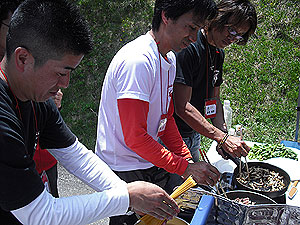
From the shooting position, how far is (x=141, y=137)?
1.54m

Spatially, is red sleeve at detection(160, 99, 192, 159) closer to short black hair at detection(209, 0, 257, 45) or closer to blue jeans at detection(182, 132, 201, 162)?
blue jeans at detection(182, 132, 201, 162)

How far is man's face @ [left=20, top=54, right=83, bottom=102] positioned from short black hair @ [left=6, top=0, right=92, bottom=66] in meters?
0.02

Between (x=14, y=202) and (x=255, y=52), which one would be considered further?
(x=255, y=52)

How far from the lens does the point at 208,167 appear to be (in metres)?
1.67

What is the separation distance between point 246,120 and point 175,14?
3.07 m

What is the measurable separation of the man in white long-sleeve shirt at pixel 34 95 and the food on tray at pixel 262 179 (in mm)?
812

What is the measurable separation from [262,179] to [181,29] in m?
0.92

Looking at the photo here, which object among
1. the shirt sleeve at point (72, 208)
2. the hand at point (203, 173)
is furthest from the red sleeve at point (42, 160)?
the hand at point (203, 173)

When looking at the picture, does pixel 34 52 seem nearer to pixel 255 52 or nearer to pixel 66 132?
pixel 66 132

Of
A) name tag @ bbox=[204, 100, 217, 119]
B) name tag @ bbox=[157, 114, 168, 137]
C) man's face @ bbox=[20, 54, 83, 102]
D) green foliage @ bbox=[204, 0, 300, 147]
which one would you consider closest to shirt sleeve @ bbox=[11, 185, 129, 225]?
man's face @ bbox=[20, 54, 83, 102]

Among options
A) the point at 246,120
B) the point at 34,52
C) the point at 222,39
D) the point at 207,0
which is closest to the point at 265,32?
the point at 246,120

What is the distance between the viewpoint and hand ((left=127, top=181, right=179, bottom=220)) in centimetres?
125

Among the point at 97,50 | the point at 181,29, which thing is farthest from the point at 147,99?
the point at 97,50

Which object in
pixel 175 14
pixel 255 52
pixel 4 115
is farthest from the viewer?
pixel 255 52
